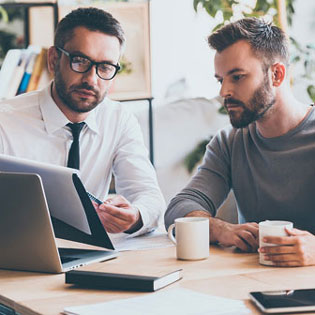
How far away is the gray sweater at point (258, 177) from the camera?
1832 mm

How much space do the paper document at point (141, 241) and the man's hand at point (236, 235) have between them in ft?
0.40

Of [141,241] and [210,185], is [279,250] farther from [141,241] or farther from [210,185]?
[210,185]

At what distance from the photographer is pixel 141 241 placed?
1.70m

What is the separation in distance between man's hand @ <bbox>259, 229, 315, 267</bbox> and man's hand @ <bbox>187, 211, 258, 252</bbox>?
15cm

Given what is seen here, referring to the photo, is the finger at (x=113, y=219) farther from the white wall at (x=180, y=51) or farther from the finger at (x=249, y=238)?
the white wall at (x=180, y=51)

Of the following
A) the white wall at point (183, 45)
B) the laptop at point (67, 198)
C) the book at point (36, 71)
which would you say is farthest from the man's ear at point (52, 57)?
the white wall at point (183, 45)

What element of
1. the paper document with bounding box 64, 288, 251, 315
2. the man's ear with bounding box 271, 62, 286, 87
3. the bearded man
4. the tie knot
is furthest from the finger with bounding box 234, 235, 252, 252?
the tie knot

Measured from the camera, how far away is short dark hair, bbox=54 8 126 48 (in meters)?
2.09

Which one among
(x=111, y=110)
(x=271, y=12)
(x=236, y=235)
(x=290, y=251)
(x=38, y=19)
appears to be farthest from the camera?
(x=271, y=12)

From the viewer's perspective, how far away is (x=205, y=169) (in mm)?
2008

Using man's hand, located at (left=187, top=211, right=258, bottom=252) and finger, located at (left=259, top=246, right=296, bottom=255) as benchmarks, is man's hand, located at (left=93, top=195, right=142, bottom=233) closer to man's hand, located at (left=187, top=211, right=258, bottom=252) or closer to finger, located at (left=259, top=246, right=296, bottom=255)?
man's hand, located at (left=187, top=211, right=258, bottom=252)

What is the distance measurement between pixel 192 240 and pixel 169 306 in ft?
1.31

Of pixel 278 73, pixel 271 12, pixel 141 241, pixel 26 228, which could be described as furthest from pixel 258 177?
pixel 271 12

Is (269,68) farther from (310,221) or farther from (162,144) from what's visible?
(162,144)
